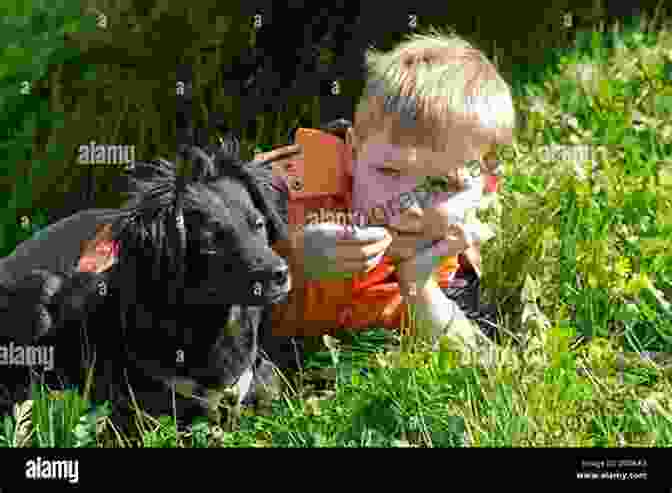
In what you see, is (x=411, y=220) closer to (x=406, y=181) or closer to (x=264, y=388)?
(x=406, y=181)

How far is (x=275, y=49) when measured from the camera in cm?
448

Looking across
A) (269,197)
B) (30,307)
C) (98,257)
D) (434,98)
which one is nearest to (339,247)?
(269,197)

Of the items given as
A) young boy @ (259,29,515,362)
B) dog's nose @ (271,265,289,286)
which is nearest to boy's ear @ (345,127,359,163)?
young boy @ (259,29,515,362)

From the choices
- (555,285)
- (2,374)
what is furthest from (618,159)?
(2,374)

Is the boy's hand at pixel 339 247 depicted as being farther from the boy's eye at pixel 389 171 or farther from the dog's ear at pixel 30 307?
the dog's ear at pixel 30 307

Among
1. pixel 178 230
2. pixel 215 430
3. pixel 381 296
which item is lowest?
pixel 215 430

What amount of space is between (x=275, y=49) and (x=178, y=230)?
1.54m

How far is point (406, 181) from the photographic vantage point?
3.36 metres

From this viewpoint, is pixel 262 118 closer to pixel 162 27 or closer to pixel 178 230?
pixel 162 27

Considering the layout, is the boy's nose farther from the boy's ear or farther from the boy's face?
the boy's ear

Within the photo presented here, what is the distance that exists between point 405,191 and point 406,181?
0.08 feet

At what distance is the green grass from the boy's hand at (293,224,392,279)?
0.23m

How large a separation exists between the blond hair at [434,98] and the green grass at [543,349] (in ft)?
1.32

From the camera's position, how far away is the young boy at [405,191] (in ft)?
11.0
